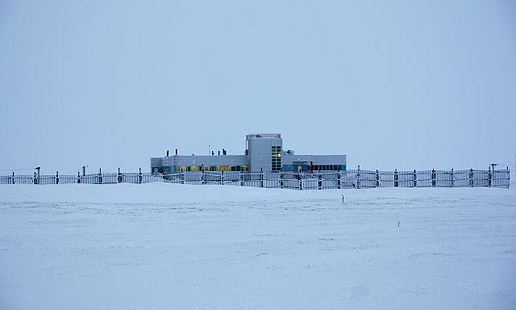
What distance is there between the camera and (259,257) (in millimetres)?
10586

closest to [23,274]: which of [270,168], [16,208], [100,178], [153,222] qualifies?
[153,222]

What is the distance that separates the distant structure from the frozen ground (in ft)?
137

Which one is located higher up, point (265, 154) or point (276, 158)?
point (265, 154)

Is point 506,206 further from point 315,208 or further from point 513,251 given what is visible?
point 513,251

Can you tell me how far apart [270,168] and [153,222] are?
152ft

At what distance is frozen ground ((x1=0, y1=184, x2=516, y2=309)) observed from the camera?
7.68 m

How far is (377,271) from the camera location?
918cm

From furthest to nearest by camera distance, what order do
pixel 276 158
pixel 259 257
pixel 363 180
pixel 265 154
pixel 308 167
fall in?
pixel 308 167 → pixel 276 158 → pixel 265 154 → pixel 363 180 → pixel 259 257

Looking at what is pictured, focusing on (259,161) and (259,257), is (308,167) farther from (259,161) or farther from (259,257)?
(259,257)

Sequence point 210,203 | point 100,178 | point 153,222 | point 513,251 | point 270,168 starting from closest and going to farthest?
point 513,251
point 153,222
point 210,203
point 100,178
point 270,168

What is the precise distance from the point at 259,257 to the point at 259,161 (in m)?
52.4

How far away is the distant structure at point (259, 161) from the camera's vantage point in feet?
206

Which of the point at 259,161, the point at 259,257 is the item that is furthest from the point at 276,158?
the point at 259,257

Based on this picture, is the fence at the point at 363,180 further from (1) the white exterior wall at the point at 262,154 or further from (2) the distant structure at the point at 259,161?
(2) the distant structure at the point at 259,161
